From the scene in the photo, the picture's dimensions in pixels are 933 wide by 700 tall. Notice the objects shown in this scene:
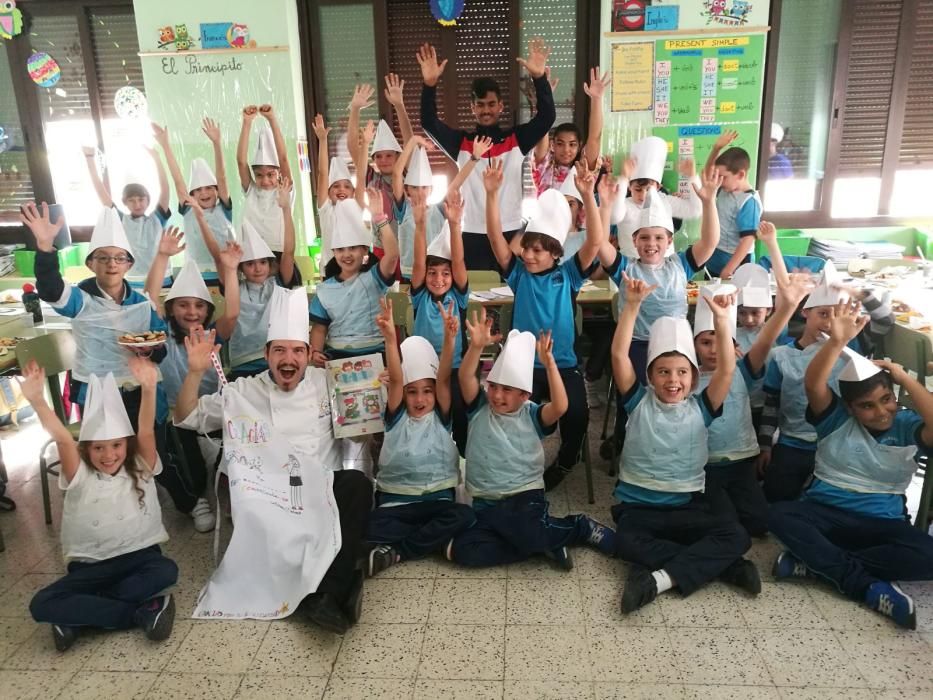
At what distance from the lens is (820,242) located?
16.2ft

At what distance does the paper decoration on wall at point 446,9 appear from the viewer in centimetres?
515

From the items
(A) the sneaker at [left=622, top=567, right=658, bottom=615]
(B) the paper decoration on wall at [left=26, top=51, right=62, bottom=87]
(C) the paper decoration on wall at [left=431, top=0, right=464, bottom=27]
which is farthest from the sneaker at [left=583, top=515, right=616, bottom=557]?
(B) the paper decoration on wall at [left=26, top=51, right=62, bottom=87]

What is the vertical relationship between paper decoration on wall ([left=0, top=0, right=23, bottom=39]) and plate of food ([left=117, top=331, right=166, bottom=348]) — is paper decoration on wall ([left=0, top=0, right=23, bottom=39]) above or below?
above

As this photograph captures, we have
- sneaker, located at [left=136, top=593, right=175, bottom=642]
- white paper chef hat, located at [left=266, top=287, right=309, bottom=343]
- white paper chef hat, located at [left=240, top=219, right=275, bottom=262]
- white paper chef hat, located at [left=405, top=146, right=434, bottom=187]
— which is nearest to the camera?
sneaker, located at [left=136, top=593, right=175, bottom=642]

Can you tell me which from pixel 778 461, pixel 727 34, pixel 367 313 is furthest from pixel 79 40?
pixel 778 461

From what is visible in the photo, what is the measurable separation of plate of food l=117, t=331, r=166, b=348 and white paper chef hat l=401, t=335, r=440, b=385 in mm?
978

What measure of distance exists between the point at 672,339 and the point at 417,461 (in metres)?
1.05

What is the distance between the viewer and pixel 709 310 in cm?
289

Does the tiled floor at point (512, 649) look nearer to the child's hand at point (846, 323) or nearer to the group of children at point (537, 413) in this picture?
the group of children at point (537, 413)

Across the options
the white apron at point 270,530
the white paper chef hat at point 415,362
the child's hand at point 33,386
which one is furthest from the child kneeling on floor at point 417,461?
the child's hand at point 33,386

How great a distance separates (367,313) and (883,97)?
13.9ft

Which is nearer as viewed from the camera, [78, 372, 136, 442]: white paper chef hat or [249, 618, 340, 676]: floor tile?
[249, 618, 340, 676]: floor tile

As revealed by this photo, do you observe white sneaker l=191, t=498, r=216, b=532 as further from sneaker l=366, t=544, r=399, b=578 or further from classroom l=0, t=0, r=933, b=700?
sneaker l=366, t=544, r=399, b=578

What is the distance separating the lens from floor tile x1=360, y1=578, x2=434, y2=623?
2.39 meters
